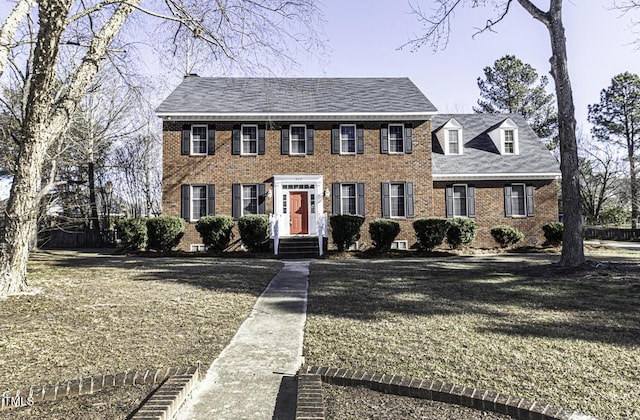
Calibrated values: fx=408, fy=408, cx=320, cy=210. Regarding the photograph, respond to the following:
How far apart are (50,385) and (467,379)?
3.40 metres

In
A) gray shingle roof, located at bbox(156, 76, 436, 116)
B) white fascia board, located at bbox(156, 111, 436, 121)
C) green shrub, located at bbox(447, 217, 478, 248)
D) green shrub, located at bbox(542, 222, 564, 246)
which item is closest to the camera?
green shrub, located at bbox(447, 217, 478, 248)

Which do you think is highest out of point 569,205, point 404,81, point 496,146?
point 404,81

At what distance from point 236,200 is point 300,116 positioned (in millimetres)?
4493

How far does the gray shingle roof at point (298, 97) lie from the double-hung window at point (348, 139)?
0.68m

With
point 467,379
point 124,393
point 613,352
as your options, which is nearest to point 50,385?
point 124,393

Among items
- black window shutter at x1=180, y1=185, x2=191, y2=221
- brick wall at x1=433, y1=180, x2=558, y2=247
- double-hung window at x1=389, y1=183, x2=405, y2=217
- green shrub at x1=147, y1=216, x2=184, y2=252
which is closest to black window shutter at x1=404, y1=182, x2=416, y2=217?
double-hung window at x1=389, y1=183, x2=405, y2=217

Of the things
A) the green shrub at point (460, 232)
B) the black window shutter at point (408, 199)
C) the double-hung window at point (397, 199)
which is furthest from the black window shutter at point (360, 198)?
the green shrub at point (460, 232)

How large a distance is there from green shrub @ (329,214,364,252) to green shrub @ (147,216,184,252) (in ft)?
19.6

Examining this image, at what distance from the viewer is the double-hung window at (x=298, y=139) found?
17.6 m

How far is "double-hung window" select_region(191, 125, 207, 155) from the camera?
17.4 metres

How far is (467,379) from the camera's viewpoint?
11.0 ft

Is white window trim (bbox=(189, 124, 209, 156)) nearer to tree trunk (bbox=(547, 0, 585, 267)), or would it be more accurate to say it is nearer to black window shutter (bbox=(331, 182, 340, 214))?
black window shutter (bbox=(331, 182, 340, 214))

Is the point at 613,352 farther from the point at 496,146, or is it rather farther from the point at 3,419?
the point at 496,146

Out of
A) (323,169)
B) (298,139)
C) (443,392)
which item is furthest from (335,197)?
(443,392)
